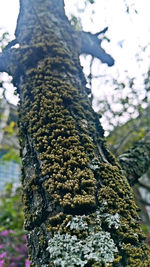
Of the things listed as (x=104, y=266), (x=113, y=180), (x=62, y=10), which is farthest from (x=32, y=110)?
(x=62, y=10)

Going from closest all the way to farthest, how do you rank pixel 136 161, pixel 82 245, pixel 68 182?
1. pixel 82 245
2. pixel 68 182
3. pixel 136 161

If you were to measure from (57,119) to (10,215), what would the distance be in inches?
159

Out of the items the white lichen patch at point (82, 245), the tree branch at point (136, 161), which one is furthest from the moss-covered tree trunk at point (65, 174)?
the tree branch at point (136, 161)

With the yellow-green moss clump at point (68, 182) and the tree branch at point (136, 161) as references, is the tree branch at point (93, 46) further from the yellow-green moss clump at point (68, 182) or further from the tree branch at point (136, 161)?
the tree branch at point (136, 161)

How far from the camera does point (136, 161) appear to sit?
1774mm

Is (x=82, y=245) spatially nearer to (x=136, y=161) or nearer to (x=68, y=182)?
(x=68, y=182)

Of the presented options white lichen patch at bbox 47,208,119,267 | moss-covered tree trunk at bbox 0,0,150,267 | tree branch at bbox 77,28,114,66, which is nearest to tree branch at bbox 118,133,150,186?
moss-covered tree trunk at bbox 0,0,150,267

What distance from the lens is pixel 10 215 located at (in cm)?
484

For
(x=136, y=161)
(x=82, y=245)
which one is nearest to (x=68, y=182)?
(x=82, y=245)

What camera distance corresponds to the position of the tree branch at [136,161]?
1.65 metres

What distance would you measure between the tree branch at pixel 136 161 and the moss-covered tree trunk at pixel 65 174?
27cm

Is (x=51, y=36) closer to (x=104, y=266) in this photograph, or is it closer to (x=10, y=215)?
(x=104, y=266)

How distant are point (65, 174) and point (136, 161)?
78 centimetres

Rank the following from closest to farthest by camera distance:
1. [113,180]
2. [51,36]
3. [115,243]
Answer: [115,243] → [113,180] → [51,36]
